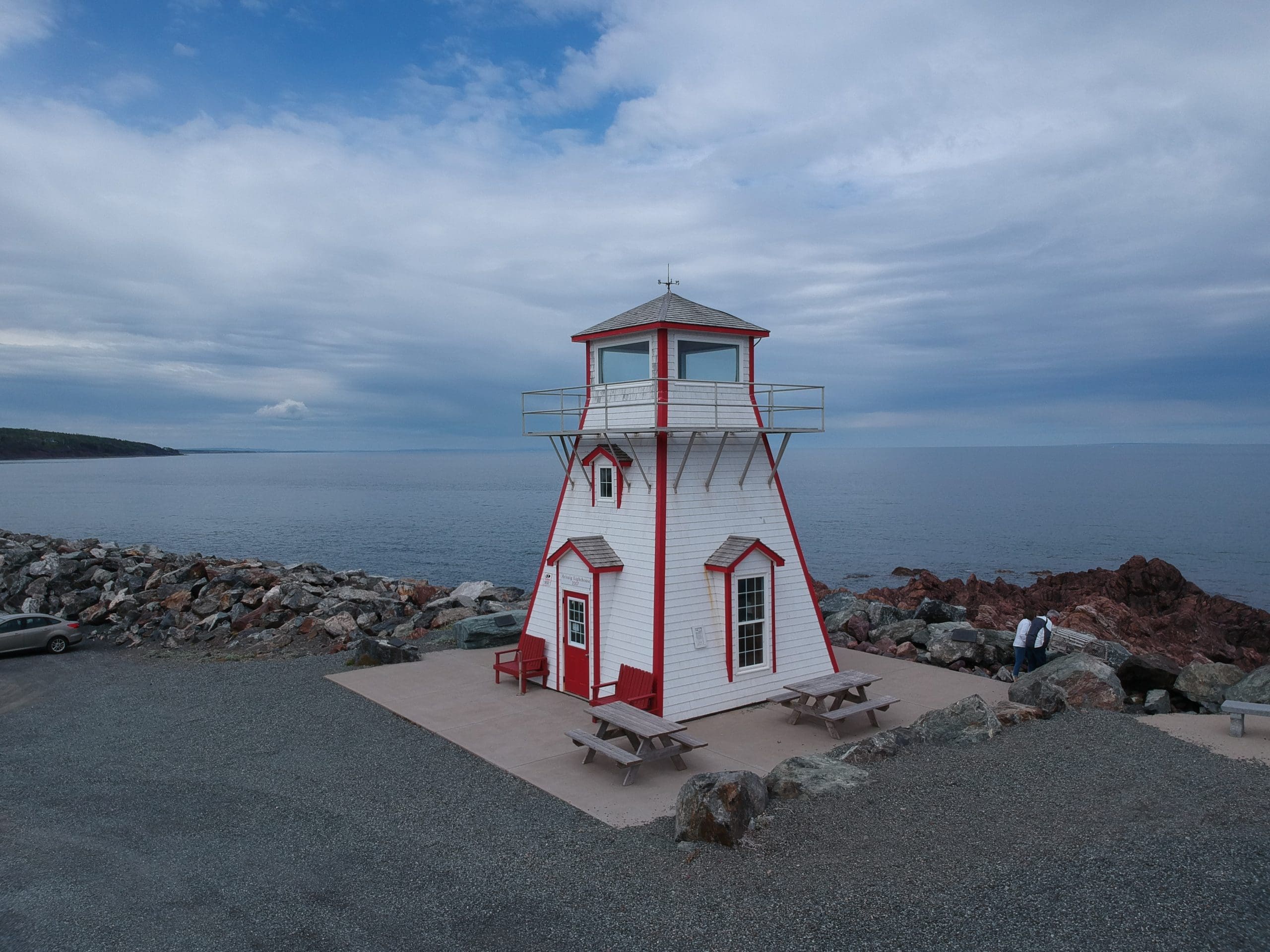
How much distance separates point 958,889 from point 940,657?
11.1m

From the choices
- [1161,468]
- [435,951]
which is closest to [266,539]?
[435,951]

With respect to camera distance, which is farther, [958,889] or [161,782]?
[161,782]

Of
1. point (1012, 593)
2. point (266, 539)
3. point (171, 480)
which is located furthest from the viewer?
point (171, 480)

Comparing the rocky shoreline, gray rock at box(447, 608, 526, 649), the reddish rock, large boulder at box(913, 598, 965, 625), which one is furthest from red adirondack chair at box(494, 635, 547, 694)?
the reddish rock

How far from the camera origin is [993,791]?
9.80 metres

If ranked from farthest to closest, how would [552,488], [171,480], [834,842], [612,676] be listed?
1. [171,480]
2. [552,488]
3. [612,676]
4. [834,842]

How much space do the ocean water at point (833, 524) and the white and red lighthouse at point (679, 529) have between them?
92.4 ft

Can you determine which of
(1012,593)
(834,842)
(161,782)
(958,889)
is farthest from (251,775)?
(1012,593)

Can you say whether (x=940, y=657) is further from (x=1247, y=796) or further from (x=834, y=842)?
(x=834, y=842)

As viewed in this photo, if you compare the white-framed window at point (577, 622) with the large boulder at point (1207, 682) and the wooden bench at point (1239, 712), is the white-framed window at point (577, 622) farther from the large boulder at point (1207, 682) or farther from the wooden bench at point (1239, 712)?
the large boulder at point (1207, 682)

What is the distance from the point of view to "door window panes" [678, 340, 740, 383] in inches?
559

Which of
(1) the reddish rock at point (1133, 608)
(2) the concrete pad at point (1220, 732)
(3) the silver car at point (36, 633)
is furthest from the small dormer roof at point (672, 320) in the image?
(3) the silver car at point (36, 633)

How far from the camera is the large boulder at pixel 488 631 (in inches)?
762

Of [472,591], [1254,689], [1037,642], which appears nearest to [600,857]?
[1037,642]
